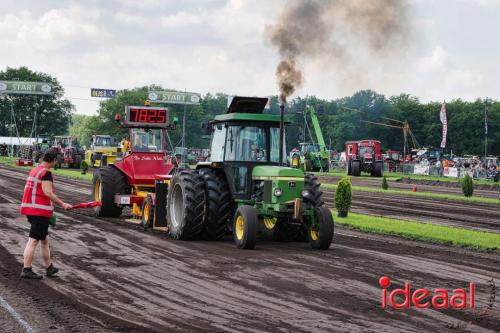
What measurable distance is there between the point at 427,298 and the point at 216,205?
595cm

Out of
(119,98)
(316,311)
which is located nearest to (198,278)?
(316,311)

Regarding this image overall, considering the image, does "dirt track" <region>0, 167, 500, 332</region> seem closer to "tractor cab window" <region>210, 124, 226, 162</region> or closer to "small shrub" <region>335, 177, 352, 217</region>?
"tractor cab window" <region>210, 124, 226, 162</region>

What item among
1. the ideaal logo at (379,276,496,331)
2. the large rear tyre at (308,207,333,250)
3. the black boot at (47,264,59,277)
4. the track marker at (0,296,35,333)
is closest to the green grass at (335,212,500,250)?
the large rear tyre at (308,207,333,250)

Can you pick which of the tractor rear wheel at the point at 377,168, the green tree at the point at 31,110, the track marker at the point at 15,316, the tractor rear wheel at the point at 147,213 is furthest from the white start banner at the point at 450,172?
the green tree at the point at 31,110

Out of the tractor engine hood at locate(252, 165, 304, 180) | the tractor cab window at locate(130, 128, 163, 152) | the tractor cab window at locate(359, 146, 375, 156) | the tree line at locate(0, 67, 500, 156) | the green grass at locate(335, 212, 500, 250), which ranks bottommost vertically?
the green grass at locate(335, 212, 500, 250)

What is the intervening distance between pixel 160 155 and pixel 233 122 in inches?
217

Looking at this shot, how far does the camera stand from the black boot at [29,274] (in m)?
9.74

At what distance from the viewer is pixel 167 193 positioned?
52.6 ft

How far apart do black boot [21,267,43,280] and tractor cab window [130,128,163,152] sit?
9.25 meters

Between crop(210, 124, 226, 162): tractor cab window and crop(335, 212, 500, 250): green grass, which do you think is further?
crop(335, 212, 500, 250): green grass

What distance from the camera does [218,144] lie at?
47.7 feet

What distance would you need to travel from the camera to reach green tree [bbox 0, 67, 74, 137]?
11838 centimetres

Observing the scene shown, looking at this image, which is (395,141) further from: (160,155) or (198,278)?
(198,278)

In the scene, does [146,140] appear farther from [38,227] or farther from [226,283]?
[226,283]
